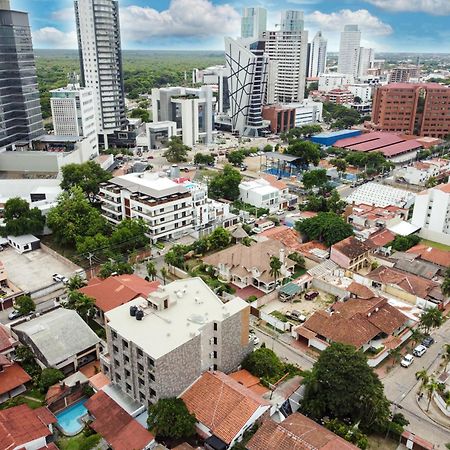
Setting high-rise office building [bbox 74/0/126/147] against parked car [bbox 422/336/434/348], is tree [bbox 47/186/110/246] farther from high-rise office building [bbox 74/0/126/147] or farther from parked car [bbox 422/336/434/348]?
high-rise office building [bbox 74/0/126/147]

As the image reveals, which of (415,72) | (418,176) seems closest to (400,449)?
(418,176)

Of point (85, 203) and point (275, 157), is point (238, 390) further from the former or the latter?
point (275, 157)

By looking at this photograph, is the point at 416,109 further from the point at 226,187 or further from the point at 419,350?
the point at 419,350

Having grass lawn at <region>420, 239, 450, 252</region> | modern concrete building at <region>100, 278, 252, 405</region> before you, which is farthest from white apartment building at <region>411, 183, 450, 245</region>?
modern concrete building at <region>100, 278, 252, 405</region>

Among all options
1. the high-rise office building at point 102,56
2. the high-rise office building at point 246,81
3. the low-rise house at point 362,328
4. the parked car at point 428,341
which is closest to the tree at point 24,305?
the low-rise house at point 362,328

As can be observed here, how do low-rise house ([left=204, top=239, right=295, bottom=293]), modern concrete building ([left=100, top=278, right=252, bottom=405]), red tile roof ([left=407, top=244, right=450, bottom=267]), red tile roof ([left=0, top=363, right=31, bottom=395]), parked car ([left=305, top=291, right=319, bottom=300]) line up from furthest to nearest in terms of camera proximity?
red tile roof ([left=407, top=244, right=450, bottom=267])
low-rise house ([left=204, top=239, right=295, bottom=293])
parked car ([left=305, top=291, right=319, bottom=300])
red tile roof ([left=0, top=363, right=31, bottom=395])
modern concrete building ([left=100, top=278, right=252, bottom=405])

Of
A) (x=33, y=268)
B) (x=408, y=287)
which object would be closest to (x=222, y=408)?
(x=408, y=287)

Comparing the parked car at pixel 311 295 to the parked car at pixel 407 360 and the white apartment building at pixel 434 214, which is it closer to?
the parked car at pixel 407 360
